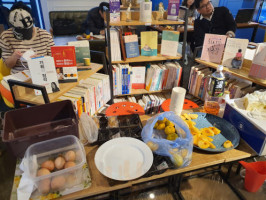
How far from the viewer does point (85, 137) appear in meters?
1.31

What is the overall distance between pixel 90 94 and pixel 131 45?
2.83ft

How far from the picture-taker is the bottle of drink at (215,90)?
1604 mm

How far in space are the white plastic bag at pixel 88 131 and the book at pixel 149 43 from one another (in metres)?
1.52

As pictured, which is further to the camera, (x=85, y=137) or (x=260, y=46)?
(x=260, y=46)

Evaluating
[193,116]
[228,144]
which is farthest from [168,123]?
[228,144]

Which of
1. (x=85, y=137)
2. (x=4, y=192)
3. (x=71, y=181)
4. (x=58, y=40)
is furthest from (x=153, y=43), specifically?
(x=58, y=40)

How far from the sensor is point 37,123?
142 cm

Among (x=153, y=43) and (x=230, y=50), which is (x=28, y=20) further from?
(x=230, y=50)

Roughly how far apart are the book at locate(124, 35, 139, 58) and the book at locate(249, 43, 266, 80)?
1330 millimetres

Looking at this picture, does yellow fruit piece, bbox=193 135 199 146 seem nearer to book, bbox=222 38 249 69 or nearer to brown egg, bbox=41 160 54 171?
brown egg, bbox=41 160 54 171

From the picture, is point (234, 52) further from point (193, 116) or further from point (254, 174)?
point (254, 174)

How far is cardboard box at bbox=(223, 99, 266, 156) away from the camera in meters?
1.25

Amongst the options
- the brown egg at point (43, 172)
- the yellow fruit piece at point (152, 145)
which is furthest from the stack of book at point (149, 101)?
the brown egg at point (43, 172)

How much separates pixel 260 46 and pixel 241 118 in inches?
24.6
